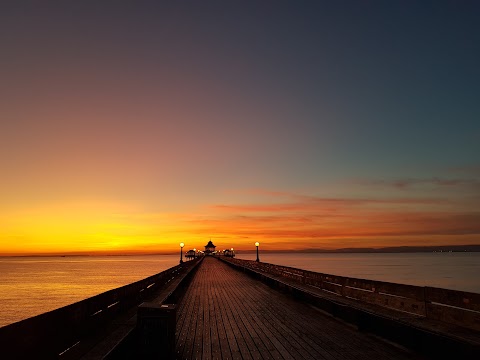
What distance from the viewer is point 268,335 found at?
33.0 ft

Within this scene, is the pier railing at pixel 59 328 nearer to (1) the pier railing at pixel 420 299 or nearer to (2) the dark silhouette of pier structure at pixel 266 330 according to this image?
(2) the dark silhouette of pier structure at pixel 266 330

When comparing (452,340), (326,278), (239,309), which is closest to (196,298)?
(239,309)

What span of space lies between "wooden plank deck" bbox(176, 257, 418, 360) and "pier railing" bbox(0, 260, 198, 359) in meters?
1.78

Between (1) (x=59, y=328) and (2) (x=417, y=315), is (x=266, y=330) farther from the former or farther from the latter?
(1) (x=59, y=328)

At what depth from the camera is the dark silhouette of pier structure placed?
6496mm

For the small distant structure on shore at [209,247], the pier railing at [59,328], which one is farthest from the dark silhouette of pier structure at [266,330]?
the small distant structure on shore at [209,247]

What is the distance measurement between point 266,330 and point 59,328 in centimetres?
573

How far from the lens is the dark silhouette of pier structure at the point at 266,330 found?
6496 mm

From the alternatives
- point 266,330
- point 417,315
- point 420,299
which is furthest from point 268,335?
point 420,299

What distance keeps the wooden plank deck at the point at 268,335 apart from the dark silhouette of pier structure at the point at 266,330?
0.07 feet

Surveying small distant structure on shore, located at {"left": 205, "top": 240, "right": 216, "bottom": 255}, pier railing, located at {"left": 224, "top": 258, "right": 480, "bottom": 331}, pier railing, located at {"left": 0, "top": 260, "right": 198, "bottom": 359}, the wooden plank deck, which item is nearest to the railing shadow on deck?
pier railing, located at {"left": 224, "top": 258, "right": 480, "bottom": 331}

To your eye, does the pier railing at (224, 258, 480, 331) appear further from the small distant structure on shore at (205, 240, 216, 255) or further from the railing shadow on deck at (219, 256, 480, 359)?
the small distant structure on shore at (205, 240, 216, 255)

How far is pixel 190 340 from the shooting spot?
31.1 ft

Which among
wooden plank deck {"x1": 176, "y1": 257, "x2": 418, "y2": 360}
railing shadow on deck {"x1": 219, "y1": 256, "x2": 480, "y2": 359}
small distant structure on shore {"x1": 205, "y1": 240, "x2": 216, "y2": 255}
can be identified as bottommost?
wooden plank deck {"x1": 176, "y1": 257, "x2": 418, "y2": 360}
